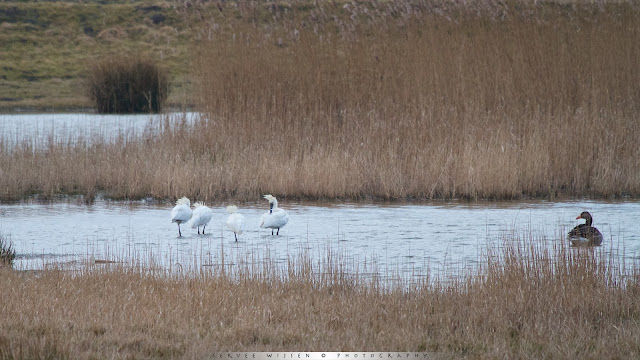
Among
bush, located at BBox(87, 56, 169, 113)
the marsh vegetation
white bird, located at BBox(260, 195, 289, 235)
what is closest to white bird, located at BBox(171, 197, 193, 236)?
white bird, located at BBox(260, 195, 289, 235)

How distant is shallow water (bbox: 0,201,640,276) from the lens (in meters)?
8.33

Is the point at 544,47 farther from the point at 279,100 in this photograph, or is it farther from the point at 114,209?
the point at 114,209

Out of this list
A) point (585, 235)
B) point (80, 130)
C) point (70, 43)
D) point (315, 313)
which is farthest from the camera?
point (70, 43)

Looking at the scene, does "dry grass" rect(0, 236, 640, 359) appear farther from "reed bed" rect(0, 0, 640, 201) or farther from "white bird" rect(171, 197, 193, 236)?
"reed bed" rect(0, 0, 640, 201)

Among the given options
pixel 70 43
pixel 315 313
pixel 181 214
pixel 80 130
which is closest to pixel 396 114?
pixel 181 214

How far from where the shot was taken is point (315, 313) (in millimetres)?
6000

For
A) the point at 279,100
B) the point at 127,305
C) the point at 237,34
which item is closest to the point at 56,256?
the point at 127,305

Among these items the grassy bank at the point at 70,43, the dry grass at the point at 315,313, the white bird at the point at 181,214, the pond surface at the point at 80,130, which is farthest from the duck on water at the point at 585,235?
the grassy bank at the point at 70,43

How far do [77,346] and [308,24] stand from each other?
415 inches

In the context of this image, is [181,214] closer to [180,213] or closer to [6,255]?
[180,213]

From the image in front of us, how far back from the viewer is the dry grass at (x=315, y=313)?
16.9 feet

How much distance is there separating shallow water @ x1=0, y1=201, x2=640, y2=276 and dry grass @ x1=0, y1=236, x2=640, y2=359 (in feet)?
2.50

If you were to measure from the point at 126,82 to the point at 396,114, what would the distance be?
18271 millimetres

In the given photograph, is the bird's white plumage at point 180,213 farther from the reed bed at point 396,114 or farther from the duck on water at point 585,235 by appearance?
the duck on water at point 585,235
